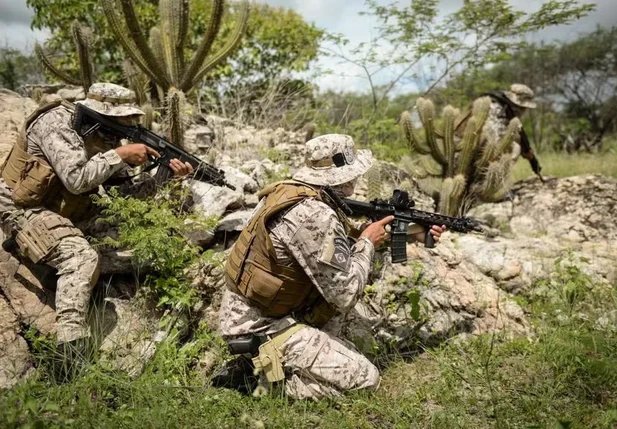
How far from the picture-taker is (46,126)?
3.66 meters

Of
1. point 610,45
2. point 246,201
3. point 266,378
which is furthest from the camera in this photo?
point 610,45

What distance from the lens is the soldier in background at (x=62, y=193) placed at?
11.4 feet

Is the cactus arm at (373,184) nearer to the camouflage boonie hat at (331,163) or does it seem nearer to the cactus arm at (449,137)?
the camouflage boonie hat at (331,163)

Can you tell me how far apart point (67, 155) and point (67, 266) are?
740mm

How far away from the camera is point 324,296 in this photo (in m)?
3.12

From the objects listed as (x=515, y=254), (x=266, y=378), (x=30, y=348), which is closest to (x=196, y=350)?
(x=266, y=378)

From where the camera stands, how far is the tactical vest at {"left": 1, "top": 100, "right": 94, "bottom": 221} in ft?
11.9

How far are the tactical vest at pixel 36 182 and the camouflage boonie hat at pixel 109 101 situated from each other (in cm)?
15

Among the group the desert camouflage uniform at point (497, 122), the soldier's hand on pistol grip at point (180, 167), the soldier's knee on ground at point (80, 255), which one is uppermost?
the soldier's hand on pistol grip at point (180, 167)

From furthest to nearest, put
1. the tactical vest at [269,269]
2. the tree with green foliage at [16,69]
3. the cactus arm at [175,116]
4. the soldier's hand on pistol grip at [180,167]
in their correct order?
the tree with green foliage at [16,69] < the cactus arm at [175,116] < the soldier's hand on pistol grip at [180,167] < the tactical vest at [269,269]

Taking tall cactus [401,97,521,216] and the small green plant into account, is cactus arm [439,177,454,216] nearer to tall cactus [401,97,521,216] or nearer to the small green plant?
tall cactus [401,97,521,216]

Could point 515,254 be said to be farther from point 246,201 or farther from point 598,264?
point 246,201

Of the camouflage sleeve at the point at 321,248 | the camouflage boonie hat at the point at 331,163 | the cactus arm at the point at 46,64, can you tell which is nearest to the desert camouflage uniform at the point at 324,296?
the camouflage sleeve at the point at 321,248

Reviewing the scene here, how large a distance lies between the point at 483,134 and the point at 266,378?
4.89m
